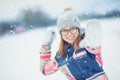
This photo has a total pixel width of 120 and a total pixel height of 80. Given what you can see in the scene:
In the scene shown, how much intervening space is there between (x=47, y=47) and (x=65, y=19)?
237 millimetres

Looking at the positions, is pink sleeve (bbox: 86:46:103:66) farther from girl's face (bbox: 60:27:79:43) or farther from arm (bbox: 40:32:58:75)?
arm (bbox: 40:32:58:75)

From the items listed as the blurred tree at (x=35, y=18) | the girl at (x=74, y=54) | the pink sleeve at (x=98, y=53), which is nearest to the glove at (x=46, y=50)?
the girl at (x=74, y=54)

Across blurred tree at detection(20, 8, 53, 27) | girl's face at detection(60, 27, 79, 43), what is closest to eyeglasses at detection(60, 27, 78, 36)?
girl's face at detection(60, 27, 79, 43)

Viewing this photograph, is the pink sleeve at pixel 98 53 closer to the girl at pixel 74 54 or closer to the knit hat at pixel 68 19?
the girl at pixel 74 54

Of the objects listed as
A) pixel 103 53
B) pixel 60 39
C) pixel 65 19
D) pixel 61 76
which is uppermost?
pixel 65 19

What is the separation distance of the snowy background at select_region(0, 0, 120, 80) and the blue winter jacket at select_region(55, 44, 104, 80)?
79mm

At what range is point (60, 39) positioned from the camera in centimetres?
201

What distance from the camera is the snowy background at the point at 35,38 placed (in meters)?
1.96

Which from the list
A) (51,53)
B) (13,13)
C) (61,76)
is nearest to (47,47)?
(51,53)

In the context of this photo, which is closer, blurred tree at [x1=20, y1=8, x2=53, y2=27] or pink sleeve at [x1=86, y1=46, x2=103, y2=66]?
pink sleeve at [x1=86, y1=46, x2=103, y2=66]

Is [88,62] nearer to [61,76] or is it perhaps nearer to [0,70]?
[61,76]

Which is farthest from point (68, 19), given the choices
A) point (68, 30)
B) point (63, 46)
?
point (63, 46)

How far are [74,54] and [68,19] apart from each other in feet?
0.80

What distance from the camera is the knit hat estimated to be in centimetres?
195
